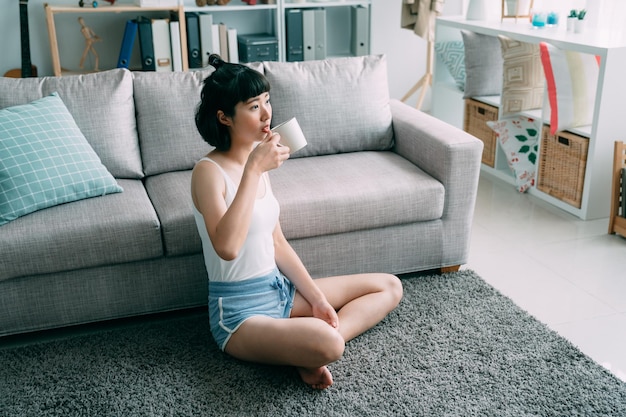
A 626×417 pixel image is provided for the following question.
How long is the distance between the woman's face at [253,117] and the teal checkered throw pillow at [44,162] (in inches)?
28.3

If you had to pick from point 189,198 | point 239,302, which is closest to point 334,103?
point 189,198

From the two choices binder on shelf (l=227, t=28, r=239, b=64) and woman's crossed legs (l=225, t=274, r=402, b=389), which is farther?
binder on shelf (l=227, t=28, r=239, b=64)

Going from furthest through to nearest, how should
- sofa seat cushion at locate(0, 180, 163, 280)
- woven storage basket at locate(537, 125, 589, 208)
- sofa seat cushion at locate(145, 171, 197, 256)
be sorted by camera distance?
woven storage basket at locate(537, 125, 589, 208) < sofa seat cushion at locate(145, 171, 197, 256) < sofa seat cushion at locate(0, 180, 163, 280)

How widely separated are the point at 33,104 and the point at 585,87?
8.11ft

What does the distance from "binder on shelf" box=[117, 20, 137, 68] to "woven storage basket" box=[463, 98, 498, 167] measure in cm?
212

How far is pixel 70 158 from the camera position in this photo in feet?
7.65

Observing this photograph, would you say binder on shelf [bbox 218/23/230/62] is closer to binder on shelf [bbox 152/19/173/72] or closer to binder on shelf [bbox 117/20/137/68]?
binder on shelf [bbox 152/19/173/72]

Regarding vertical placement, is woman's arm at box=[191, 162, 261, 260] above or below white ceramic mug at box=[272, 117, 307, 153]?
below

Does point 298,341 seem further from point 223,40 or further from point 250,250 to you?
point 223,40

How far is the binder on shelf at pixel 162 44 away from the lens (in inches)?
166

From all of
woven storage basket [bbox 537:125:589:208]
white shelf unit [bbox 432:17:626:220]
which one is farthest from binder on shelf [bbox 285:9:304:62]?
woven storage basket [bbox 537:125:589:208]

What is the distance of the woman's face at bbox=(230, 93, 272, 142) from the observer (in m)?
1.87

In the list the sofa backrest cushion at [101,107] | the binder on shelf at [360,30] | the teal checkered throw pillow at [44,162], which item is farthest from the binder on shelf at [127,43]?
the teal checkered throw pillow at [44,162]

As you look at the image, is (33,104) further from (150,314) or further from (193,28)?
(193,28)
